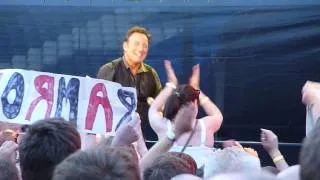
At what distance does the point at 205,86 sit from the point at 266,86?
53 cm

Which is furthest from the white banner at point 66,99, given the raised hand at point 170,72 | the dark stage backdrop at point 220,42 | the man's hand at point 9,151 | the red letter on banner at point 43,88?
the man's hand at point 9,151

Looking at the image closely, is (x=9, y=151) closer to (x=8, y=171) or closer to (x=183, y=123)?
(x=8, y=171)

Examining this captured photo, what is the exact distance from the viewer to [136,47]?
5766mm

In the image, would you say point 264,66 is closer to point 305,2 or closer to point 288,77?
point 288,77

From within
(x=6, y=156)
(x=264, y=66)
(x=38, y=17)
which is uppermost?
(x=38, y=17)

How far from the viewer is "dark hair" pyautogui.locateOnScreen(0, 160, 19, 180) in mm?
2423

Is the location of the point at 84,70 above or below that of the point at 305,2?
below

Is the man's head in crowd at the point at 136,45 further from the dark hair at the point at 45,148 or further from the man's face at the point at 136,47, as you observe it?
the dark hair at the point at 45,148

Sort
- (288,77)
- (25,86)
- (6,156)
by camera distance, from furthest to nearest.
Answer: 1. (288,77)
2. (25,86)
3. (6,156)

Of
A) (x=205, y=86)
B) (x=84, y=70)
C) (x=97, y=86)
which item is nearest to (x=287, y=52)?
(x=205, y=86)

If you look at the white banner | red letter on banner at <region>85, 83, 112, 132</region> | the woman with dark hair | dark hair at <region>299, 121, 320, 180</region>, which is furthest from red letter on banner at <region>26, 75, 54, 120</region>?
dark hair at <region>299, 121, 320, 180</region>

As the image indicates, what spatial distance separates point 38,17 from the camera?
666cm

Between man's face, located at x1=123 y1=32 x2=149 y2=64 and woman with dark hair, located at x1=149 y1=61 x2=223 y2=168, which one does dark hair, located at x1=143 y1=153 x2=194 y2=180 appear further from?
man's face, located at x1=123 y1=32 x2=149 y2=64

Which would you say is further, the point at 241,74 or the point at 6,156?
the point at 241,74
